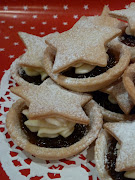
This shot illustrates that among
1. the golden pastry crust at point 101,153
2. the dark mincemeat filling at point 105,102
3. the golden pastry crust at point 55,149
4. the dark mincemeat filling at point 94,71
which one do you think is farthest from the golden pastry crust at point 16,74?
the golden pastry crust at point 101,153

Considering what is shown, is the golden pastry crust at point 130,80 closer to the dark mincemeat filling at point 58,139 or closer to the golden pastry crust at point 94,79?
the golden pastry crust at point 94,79

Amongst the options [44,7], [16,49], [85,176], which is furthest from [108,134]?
[44,7]

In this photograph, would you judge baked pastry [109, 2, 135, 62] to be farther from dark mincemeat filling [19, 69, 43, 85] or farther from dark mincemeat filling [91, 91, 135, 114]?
dark mincemeat filling [19, 69, 43, 85]

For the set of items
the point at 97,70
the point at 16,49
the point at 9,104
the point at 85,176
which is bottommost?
the point at 85,176

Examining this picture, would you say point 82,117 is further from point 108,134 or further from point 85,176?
point 85,176

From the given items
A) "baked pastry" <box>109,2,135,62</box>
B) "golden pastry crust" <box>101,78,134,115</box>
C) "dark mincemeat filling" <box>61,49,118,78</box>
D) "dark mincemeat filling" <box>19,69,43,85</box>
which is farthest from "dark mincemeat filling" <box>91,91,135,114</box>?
"dark mincemeat filling" <box>19,69,43,85</box>

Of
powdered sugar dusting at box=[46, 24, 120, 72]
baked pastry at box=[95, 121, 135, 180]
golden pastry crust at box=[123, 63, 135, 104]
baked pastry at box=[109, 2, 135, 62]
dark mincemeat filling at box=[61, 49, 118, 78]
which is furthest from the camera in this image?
baked pastry at box=[109, 2, 135, 62]
